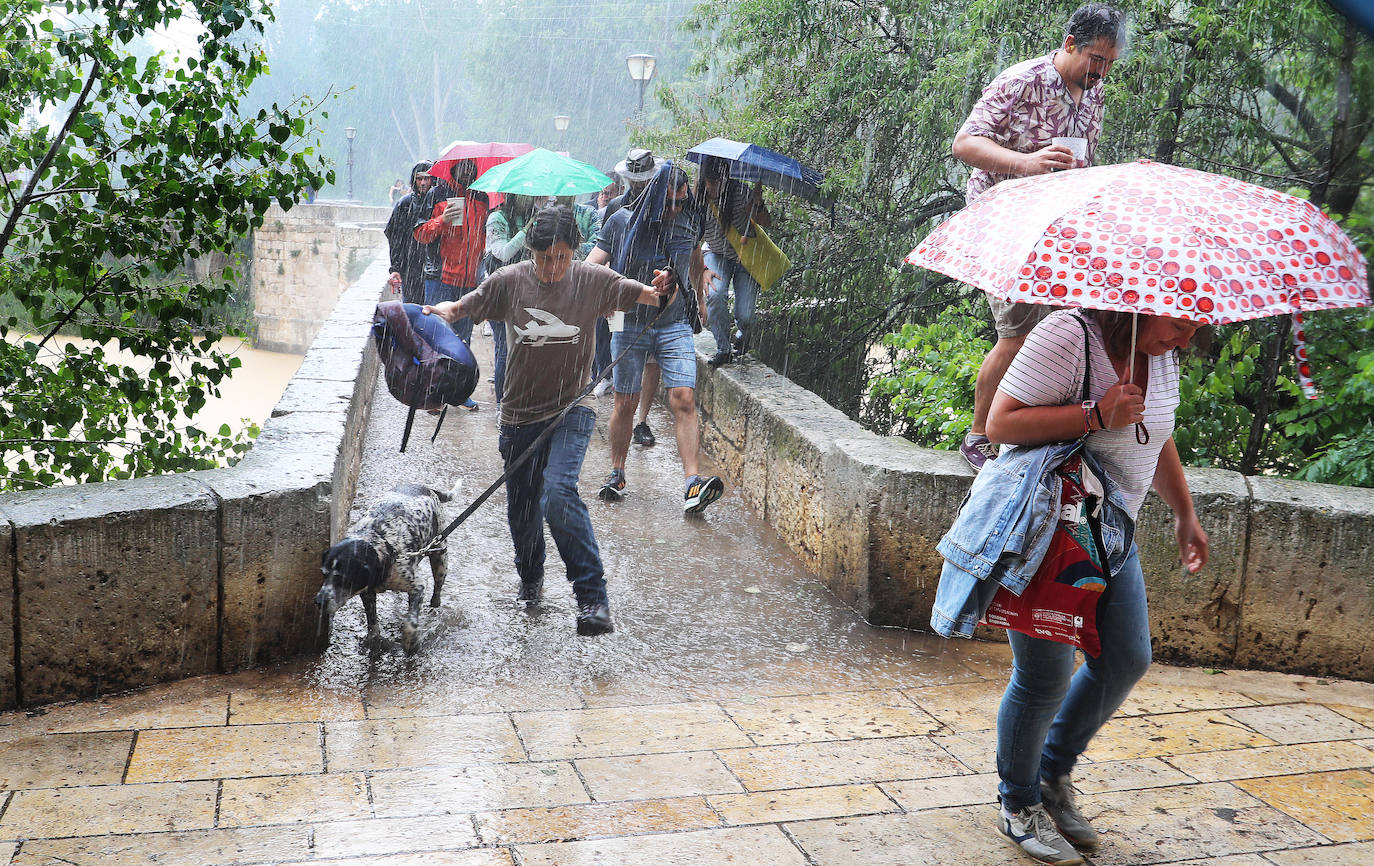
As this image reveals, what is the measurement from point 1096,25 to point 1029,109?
1.14 ft

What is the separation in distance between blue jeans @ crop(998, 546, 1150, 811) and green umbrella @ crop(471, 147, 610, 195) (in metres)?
4.74

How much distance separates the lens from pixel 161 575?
3803 millimetres

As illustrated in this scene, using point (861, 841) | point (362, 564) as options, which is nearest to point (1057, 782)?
point (861, 841)

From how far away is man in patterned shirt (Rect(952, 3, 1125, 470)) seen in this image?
160 inches

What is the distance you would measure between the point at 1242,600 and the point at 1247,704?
44 centimetres

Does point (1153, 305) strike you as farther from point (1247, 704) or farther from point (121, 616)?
point (121, 616)

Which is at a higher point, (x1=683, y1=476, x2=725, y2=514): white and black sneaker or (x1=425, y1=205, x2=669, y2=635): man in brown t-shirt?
(x1=425, y1=205, x2=669, y2=635): man in brown t-shirt

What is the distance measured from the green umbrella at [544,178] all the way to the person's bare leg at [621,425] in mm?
1350

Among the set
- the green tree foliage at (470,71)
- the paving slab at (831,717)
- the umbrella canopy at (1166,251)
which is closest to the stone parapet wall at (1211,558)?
the paving slab at (831,717)

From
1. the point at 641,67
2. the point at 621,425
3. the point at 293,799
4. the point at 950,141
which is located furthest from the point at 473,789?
the point at 641,67

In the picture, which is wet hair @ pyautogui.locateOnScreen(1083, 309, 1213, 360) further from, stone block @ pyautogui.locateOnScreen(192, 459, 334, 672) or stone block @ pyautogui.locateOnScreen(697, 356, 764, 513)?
stone block @ pyautogui.locateOnScreen(697, 356, 764, 513)

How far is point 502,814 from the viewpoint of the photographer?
10.1ft

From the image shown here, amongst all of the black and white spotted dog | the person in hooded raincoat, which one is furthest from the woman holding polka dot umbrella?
the person in hooded raincoat

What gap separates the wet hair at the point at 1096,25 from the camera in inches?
158
